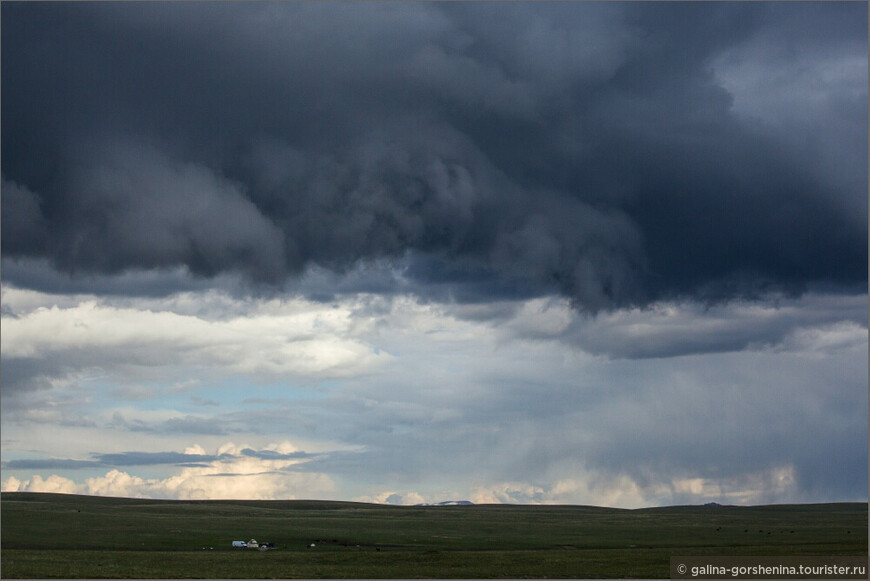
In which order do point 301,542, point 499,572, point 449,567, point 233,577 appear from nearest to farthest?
point 233,577 < point 499,572 < point 449,567 < point 301,542

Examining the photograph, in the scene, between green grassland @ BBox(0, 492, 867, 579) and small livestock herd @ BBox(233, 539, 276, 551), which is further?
small livestock herd @ BBox(233, 539, 276, 551)

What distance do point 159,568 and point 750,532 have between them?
135m

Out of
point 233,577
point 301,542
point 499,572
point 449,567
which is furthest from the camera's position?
point 301,542

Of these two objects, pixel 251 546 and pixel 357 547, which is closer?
pixel 251 546

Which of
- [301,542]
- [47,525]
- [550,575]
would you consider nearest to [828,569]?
[550,575]

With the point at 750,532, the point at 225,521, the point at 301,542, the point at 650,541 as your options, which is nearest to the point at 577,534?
the point at 650,541

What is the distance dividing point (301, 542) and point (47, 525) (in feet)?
152

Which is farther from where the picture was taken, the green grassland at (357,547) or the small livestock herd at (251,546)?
the small livestock herd at (251,546)

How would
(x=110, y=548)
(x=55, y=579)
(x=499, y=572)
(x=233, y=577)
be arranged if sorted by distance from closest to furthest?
(x=55, y=579) → (x=233, y=577) → (x=499, y=572) → (x=110, y=548)

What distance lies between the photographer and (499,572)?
8125 cm

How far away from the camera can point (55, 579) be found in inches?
2726

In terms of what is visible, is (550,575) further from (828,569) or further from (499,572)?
(828,569)

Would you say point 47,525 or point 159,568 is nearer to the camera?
point 159,568

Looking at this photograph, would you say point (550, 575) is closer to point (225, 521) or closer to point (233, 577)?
point (233, 577)
